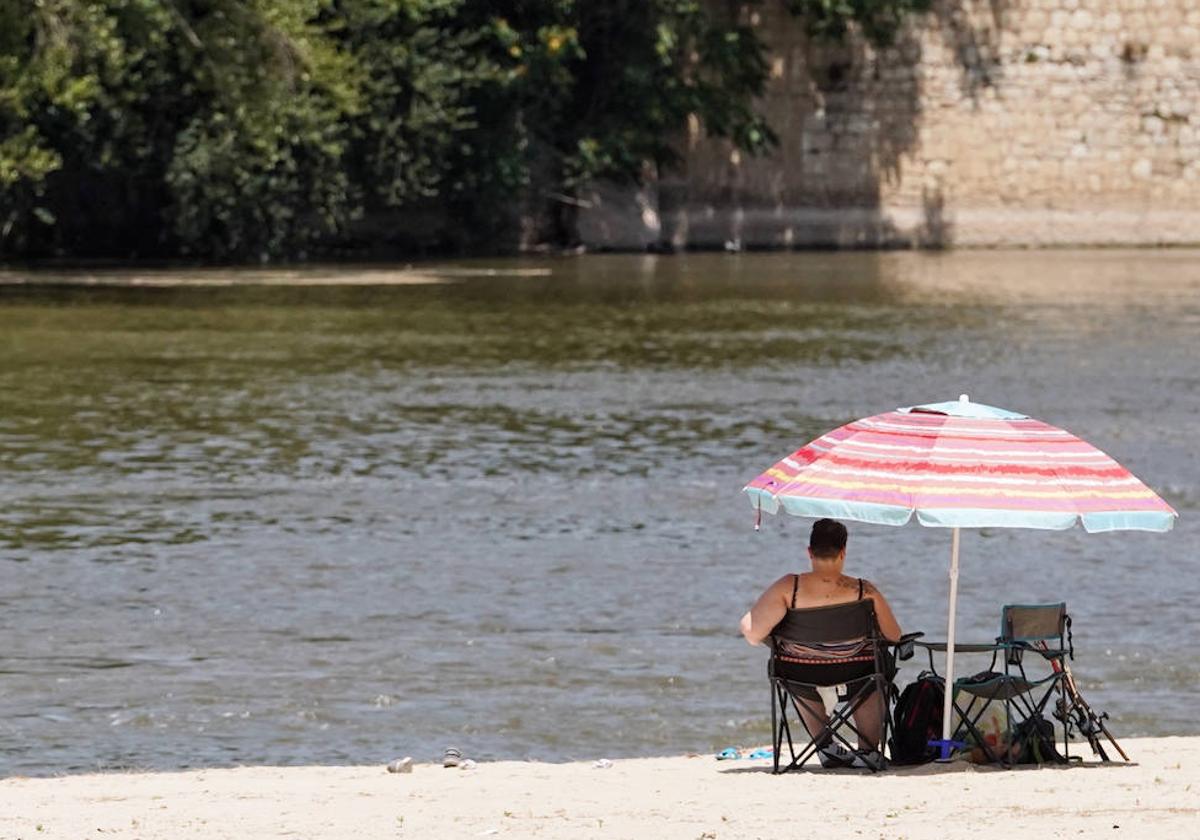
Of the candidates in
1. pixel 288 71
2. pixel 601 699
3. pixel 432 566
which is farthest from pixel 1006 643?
pixel 288 71

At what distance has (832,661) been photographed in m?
8.61

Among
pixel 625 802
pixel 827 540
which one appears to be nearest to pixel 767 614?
pixel 827 540

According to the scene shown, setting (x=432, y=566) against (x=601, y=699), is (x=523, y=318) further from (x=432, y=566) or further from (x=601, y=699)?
(x=601, y=699)

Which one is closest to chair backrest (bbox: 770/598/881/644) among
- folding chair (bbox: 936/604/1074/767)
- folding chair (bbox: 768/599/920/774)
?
folding chair (bbox: 768/599/920/774)

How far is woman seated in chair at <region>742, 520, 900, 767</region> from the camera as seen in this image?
28.2 ft

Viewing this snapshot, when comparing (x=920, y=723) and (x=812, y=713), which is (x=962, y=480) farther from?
(x=812, y=713)

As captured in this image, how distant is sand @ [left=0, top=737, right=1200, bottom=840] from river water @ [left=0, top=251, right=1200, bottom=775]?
2.24 ft

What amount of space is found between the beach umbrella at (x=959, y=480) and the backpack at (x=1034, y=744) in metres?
0.22

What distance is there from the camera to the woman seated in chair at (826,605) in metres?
8.59

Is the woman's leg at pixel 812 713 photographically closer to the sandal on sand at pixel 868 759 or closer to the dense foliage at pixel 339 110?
the sandal on sand at pixel 868 759

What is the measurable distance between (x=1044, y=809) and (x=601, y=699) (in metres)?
2.76

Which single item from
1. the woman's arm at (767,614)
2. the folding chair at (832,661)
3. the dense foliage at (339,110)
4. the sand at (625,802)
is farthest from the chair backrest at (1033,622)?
the dense foliage at (339,110)

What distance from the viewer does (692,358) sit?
22.4 m

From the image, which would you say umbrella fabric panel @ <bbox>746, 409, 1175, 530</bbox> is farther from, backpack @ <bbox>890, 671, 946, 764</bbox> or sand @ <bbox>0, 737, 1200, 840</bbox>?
sand @ <bbox>0, 737, 1200, 840</bbox>
